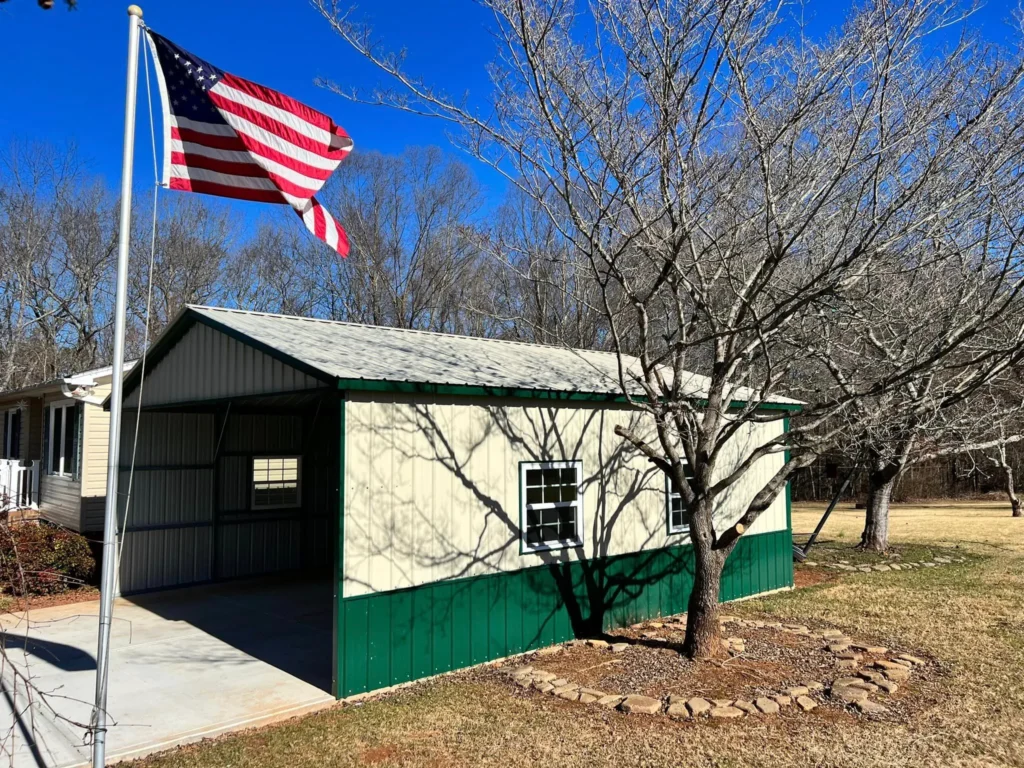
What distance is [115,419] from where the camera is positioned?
4.65 meters

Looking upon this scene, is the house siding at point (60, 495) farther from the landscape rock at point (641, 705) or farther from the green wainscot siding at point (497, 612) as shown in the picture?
the landscape rock at point (641, 705)

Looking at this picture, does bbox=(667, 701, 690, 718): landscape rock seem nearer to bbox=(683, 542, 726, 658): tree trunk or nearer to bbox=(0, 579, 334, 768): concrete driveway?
bbox=(683, 542, 726, 658): tree trunk

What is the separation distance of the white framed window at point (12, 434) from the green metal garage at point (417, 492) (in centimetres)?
718

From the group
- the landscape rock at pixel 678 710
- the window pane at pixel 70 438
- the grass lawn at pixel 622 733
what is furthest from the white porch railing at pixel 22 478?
the landscape rock at pixel 678 710

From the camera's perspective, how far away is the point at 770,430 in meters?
11.6

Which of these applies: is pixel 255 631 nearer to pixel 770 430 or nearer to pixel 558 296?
pixel 770 430

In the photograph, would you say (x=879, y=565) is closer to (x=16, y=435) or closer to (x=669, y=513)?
(x=669, y=513)

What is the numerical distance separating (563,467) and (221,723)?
4133mm

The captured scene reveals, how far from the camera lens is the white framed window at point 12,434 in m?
16.3

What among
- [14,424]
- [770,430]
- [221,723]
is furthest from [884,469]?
[14,424]

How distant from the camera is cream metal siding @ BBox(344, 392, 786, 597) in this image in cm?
674

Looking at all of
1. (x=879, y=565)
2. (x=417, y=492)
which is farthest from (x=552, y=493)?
(x=879, y=565)

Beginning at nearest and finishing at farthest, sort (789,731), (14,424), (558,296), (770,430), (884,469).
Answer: (789,731) → (770,430) → (884,469) → (14,424) → (558,296)

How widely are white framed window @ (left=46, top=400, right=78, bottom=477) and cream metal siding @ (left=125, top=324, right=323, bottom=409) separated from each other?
3.26 m
